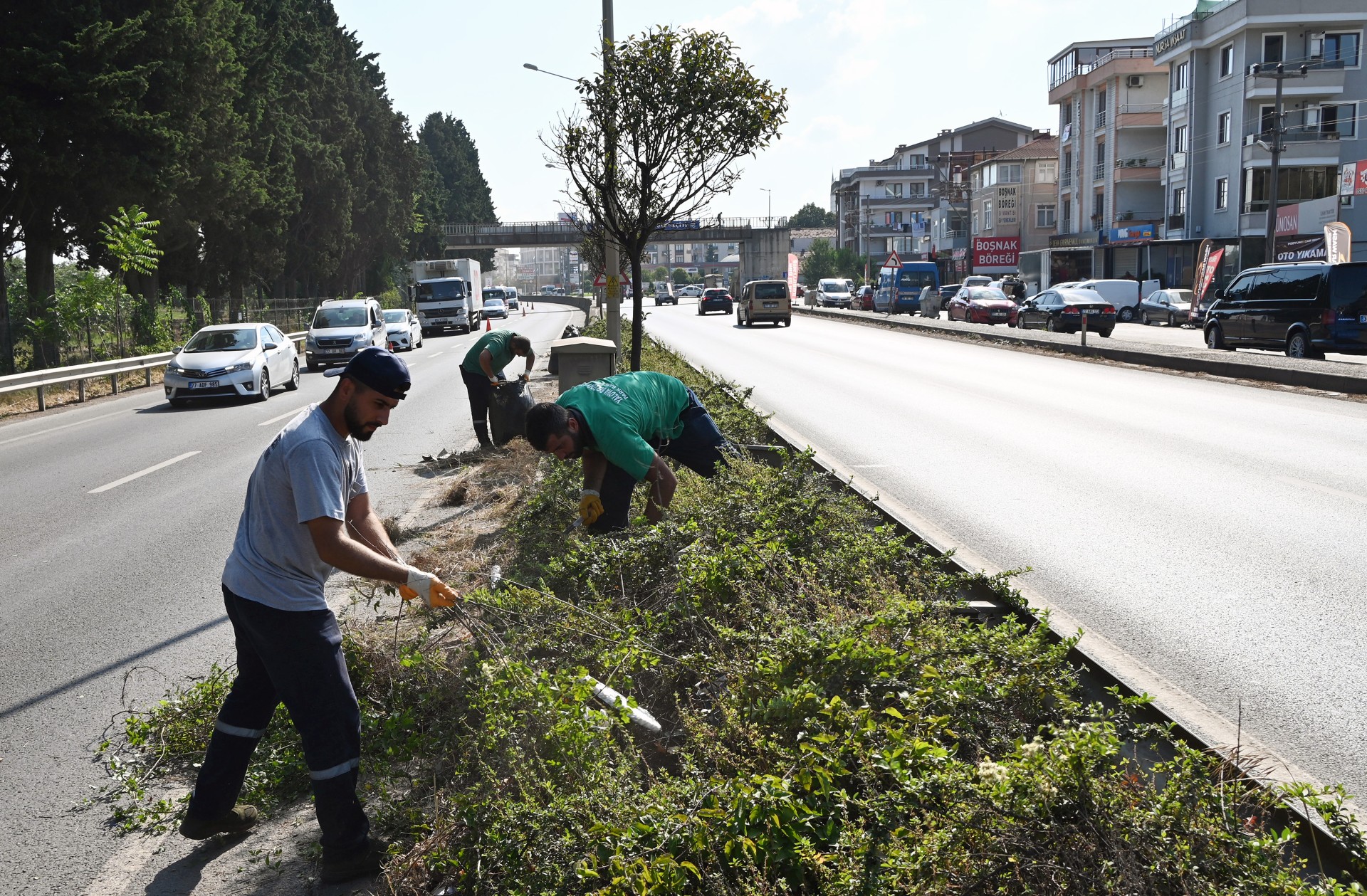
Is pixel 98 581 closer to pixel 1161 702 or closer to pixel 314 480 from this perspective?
pixel 314 480

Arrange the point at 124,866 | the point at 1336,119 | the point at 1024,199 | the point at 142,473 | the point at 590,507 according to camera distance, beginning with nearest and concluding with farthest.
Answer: the point at 124,866 → the point at 590,507 → the point at 142,473 → the point at 1336,119 → the point at 1024,199

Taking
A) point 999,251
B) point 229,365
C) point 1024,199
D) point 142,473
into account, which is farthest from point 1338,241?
point 1024,199

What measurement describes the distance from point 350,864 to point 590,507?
8.84 ft

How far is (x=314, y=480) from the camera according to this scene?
3500 mm

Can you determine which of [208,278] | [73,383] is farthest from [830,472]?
[208,278]

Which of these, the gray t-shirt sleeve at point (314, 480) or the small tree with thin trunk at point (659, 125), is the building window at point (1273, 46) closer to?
the small tree with thin trunk at point (659, 125)

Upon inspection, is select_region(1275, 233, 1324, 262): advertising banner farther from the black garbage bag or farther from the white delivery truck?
the white delivery truck

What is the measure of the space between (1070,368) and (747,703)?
20057 mm

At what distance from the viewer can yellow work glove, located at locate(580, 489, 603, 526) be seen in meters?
5.99

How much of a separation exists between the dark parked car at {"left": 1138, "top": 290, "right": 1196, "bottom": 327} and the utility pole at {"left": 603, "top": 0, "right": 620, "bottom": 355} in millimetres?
30155

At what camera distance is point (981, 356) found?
26.2m

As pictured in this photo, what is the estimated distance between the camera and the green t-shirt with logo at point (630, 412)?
584 cm

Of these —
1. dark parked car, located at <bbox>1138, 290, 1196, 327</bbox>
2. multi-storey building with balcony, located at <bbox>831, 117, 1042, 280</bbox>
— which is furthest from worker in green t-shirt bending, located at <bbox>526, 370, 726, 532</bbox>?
multi-storey building with balcony, located at <bbox>831, 117, 1042, 280</bbox>

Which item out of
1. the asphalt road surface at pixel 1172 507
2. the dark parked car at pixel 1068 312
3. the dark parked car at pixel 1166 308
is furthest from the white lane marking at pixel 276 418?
the dark parked car at pixel 1166 308
